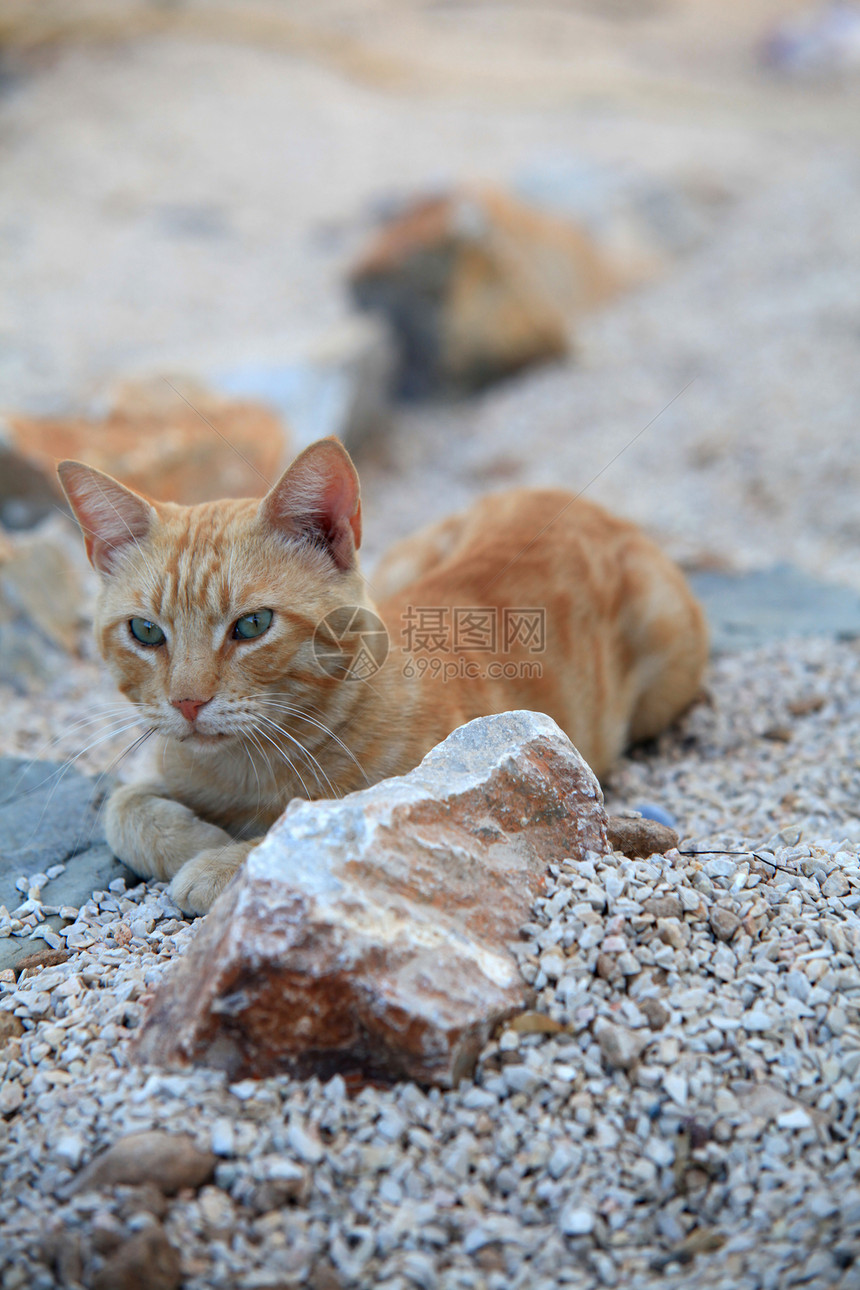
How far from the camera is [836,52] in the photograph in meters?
13.5

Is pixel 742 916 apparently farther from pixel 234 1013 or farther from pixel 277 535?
pixel 277 535

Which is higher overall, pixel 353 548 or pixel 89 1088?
pixel 353 548

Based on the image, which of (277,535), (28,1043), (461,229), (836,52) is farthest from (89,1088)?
(836,52)

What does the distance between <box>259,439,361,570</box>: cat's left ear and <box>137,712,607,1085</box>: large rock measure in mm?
611

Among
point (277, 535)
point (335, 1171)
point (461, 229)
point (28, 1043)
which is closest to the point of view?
point (335, 1171)

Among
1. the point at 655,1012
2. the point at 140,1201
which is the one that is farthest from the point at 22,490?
the point at 655,1012

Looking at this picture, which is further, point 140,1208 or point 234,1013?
point 234,1013

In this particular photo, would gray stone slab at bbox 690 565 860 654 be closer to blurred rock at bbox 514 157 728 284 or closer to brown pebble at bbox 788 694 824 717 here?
brown pebble at bbox 788 694 824 717

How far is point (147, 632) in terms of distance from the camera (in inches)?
81.9

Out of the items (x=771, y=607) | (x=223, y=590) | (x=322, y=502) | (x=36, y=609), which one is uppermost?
(x=322, y=502)

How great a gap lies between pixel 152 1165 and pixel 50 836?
1257mm

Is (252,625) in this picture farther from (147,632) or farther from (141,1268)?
(141,1268)

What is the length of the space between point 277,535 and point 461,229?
5754 millimetres

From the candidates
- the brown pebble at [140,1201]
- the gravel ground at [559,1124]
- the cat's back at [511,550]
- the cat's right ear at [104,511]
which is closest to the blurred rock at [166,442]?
the cat's back at [511,550]
